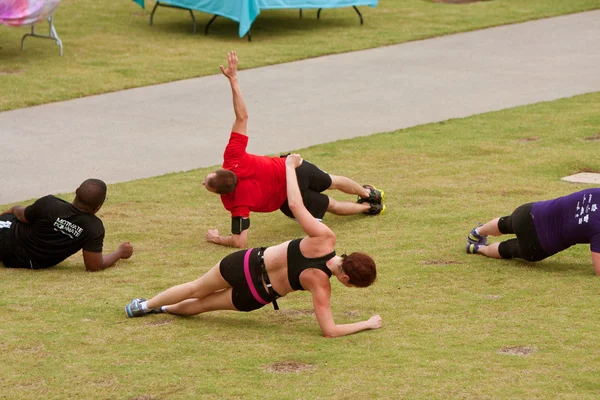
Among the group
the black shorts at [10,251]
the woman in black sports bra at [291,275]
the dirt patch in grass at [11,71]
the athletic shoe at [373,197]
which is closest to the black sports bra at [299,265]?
the woman in black sports bra at [291,275]

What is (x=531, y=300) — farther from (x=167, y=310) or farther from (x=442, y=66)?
(x=442, y=66)

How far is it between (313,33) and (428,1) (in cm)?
436

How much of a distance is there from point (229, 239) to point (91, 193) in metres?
1.49

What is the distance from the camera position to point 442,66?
16906 millimetres

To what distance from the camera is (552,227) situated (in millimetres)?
7812

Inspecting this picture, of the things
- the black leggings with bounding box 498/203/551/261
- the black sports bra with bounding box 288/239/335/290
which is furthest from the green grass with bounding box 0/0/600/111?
the black sports bra with bounding box 288/239/335/290

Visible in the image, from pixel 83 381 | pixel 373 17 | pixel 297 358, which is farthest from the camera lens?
pixel 373 17

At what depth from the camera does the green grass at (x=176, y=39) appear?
1589 cm

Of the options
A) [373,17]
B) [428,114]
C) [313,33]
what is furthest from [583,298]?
[373,17]

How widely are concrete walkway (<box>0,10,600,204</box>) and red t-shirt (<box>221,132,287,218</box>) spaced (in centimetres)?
265

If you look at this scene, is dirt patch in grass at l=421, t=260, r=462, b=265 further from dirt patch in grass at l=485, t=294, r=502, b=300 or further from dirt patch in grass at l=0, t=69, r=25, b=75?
dirt patch in grass at l=0, t=69, r=25, b=75

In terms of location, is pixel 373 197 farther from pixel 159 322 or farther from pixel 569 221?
pixel 159 322

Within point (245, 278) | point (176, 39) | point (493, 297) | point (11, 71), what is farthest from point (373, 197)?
point (176, 39)

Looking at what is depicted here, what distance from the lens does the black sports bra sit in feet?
21.3
